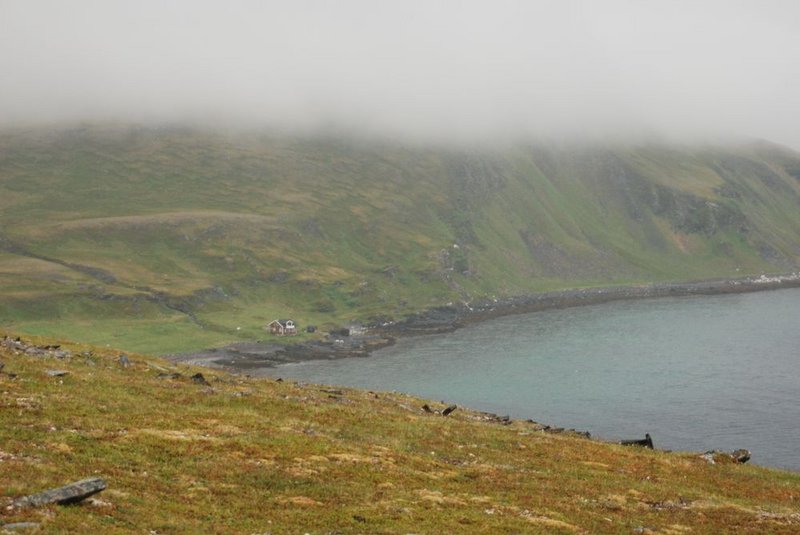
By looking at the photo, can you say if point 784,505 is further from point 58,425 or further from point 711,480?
point 58,425

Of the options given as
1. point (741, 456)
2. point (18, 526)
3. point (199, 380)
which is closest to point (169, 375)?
point (199, 380)

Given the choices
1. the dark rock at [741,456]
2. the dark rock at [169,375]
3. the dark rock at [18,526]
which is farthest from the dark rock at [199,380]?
the dark rock at [741,456]

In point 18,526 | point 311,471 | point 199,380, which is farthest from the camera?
point 199,380

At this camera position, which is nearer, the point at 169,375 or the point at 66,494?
the point at 66,494

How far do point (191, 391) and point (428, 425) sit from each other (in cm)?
2031

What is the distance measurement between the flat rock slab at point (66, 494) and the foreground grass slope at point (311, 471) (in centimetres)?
49

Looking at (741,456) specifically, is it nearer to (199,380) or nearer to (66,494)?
(199,380)

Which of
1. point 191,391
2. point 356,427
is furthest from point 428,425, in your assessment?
point 191,391

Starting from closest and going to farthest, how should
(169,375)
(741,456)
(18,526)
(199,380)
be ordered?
(18,526) < (741,456) < (169,375) < (199,380)

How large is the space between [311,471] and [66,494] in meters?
15.0

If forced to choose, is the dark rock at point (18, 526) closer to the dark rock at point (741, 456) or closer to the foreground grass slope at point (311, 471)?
the foreground grass slope at point (311, 471)

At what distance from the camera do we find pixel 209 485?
37438 millimetres

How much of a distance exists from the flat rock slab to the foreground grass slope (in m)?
0.49

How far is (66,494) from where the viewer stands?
29.9 meters
